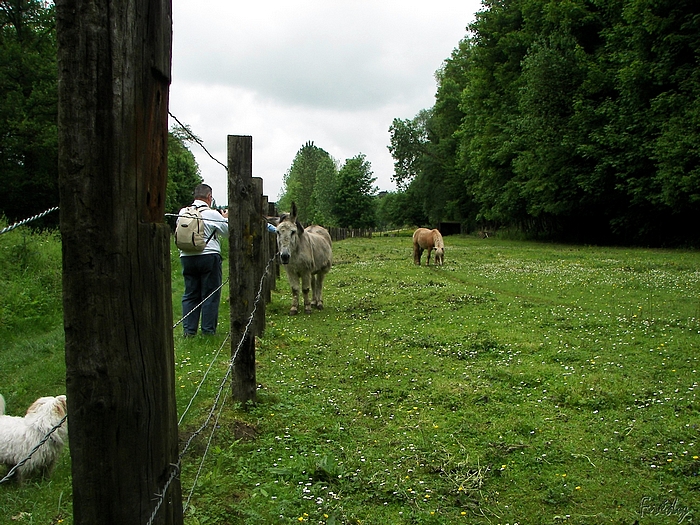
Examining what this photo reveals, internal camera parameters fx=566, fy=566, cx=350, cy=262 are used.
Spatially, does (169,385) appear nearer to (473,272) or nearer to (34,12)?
(473,272)

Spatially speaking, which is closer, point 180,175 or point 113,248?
point 113,248

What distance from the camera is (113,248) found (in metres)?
1.82

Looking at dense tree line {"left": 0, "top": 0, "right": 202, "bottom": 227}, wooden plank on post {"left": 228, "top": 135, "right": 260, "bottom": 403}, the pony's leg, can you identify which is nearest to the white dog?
wooden plank on post {"left": 228, "top": 135, "right": 260, "bottom": 403}

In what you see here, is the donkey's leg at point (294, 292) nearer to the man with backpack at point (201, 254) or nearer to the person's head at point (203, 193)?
the man with backpack at point (201, 254)

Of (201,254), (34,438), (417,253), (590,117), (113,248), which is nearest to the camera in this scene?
(113,248)

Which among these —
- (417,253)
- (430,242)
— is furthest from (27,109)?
(430,242)

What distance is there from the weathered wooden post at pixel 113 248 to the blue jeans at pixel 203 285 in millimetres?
7123

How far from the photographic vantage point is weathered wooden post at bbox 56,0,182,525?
1763 millimetres

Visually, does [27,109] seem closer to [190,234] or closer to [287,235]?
[287,235]

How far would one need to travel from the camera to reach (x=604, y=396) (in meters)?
6.25

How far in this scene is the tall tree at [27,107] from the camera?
106 feet

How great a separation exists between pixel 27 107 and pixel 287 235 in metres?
28.4

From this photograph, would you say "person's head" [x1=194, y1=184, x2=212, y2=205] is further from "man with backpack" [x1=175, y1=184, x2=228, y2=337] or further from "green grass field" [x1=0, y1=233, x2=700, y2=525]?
"green grass field" [x1=0, y1=233, x2=700, y2=525]

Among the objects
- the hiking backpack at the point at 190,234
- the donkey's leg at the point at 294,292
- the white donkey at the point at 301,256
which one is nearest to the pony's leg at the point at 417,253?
the white donkey at the point at 301,256
